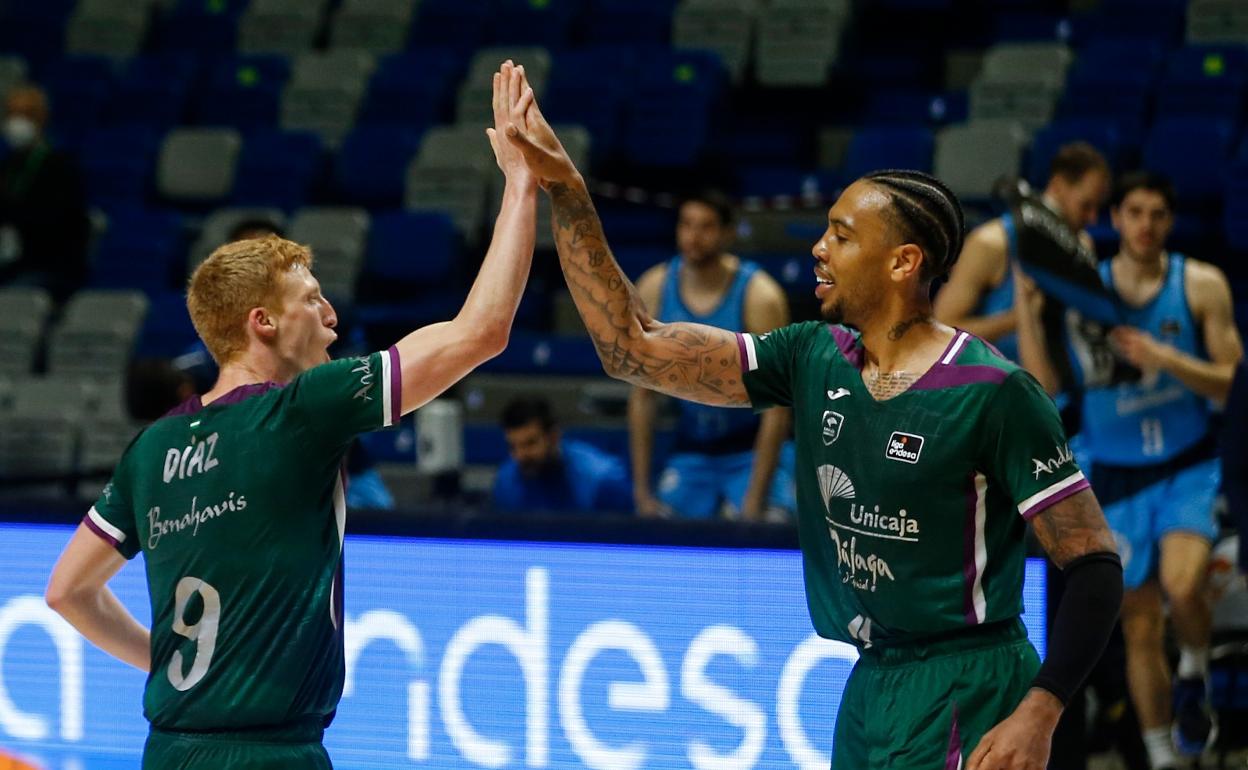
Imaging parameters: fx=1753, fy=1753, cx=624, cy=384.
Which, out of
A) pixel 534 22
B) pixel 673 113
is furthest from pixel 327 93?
pixel 673 113

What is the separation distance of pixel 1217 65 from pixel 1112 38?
3.41 ft

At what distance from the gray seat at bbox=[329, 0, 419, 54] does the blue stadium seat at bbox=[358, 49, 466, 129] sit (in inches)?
23.2

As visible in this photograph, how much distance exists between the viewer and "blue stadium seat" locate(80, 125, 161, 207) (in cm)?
1291

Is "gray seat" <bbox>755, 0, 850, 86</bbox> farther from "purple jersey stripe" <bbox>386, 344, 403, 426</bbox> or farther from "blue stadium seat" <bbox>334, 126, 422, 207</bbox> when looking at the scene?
"purple jersey stripe" <bbox>386, 344, 403, 426</bbox>

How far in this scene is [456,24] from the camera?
13.3 meters

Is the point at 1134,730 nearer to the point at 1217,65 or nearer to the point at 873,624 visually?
the point at 873,624

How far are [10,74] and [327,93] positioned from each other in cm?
265

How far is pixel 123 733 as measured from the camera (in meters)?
5.57

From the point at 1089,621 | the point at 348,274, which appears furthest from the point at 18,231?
the point at 1089,621

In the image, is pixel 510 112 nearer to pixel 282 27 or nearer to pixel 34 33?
pixel 282 27

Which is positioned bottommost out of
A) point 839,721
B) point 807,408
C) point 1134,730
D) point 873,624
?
point 1134,730

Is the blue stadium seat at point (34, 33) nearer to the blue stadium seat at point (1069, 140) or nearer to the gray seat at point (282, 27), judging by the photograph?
the gray seat at point (282, 27)

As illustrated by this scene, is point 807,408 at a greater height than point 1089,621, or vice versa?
point 807,408

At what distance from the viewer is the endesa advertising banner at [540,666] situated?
16.8ft
